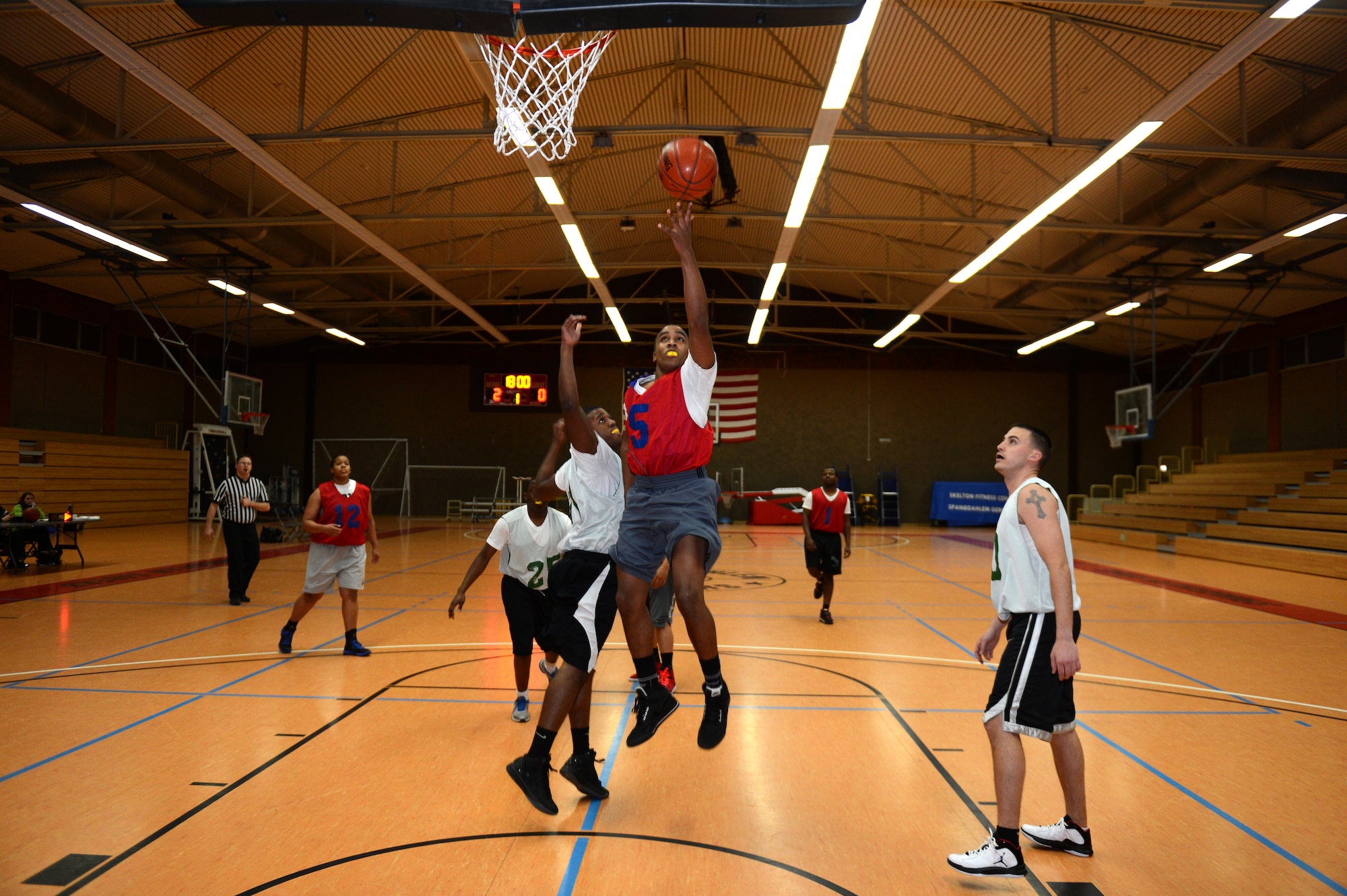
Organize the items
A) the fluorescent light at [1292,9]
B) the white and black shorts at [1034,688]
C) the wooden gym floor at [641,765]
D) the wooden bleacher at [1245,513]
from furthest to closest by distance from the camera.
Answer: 1. the wooden bleacher at [1245,513]
2. the fluorescent light at [1292,9]
3. the white and black shorts at [1034,688]
4. the wooden gym floor at [641,765]

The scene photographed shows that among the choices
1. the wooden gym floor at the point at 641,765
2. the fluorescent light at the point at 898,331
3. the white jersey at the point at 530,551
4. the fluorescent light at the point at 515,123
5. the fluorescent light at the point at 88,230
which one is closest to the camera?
the wooden gym floor at the point at 641,765

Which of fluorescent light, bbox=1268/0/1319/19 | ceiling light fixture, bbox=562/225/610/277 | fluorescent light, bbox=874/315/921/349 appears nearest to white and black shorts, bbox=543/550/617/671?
fluorescent light, bbox=1268/0/1319/19

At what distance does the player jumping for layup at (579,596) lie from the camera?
11.8 feet

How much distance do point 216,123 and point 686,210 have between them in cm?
922

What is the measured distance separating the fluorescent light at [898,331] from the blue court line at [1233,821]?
17015 millimetres

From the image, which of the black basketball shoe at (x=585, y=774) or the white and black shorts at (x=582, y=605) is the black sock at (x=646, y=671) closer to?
the white and black shorts at (x=582, y=605)

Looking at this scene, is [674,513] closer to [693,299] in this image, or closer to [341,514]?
[693,299]

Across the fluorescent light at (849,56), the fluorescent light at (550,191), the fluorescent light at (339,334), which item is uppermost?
the fluorescent light at (849,56)

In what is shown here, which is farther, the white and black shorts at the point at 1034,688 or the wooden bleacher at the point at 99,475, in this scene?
the wooden bleacher at the point at 99,475

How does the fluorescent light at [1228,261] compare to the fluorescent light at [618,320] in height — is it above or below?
above

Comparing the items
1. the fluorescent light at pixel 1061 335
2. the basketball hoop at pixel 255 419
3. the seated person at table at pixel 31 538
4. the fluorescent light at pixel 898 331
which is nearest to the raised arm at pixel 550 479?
the seated person at table at pixel 31 538

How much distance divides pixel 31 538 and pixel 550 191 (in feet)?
30.8

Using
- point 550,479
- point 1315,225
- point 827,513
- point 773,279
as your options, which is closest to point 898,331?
point 773,279

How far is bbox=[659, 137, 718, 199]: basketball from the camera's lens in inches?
196
